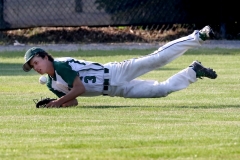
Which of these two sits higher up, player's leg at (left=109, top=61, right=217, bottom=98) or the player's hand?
player's leg at (left=109, top=61, right=217, bottom=98)

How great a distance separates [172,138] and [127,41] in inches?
530

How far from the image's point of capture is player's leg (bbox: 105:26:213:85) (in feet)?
30.7

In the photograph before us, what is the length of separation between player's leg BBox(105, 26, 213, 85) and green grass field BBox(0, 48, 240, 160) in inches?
13.7

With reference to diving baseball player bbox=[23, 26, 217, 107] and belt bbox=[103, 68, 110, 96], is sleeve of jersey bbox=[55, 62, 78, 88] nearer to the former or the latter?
diving baseball player bbox=[23, 26, 217, 107]

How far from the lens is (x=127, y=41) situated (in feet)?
66.8

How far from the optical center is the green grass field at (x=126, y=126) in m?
6.39

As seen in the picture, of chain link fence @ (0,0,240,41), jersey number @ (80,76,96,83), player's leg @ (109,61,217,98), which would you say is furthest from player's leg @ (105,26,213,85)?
chain link fence @ (0,0,240,41)

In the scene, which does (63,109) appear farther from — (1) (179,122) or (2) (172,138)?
(2) (172,138)

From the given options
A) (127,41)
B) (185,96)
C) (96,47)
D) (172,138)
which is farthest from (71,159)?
(127,41)

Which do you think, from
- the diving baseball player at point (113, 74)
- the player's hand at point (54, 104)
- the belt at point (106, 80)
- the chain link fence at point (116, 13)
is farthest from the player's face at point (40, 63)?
the chain link fence at point (116, 13)

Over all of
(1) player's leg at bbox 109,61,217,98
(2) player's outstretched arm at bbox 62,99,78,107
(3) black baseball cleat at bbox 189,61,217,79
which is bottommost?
(2) player's outstretched arm at bbox 62,99,78,107

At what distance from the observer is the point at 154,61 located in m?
9.55

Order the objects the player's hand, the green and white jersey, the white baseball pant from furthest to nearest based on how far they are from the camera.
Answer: the white baseball pant
the player's hand
the green and white jersey

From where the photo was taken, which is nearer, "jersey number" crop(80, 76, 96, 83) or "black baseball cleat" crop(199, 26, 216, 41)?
"black baseball cleat" crop(199, 26, 216, 41)
